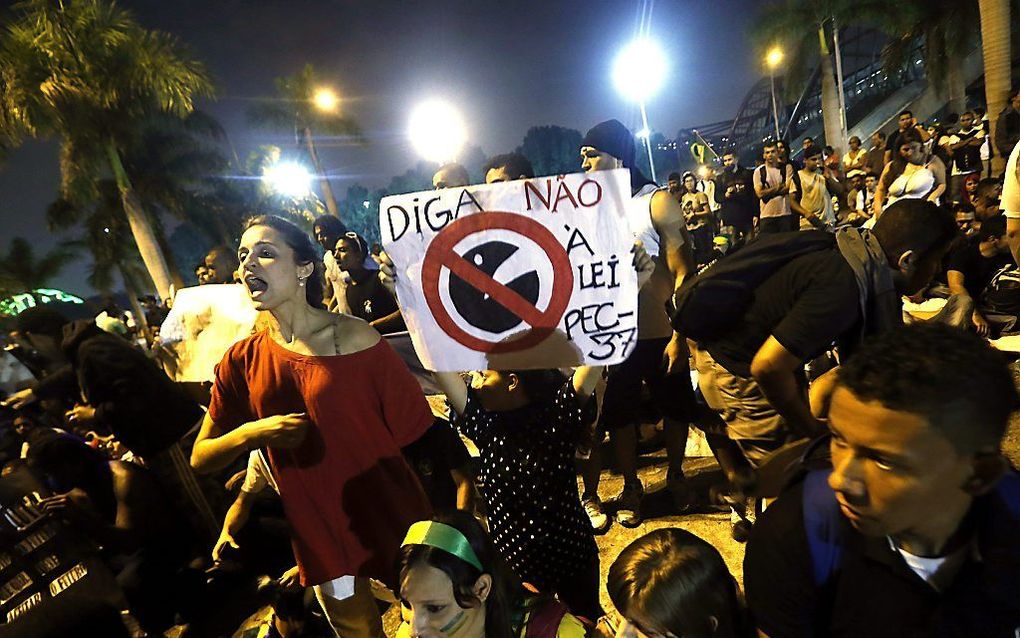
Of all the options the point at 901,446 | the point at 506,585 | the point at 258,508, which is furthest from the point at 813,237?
the point at 258,508

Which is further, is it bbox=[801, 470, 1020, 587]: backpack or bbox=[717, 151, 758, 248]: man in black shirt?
bbox=[717, 151, 758, 248]: man in black shirt

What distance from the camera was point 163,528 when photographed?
134 inches

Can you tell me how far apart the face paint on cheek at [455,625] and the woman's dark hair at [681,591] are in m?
0.49

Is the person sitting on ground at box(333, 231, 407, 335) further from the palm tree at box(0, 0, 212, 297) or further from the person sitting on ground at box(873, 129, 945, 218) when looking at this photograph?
the palm tree at box(0, 0, 212, 297)

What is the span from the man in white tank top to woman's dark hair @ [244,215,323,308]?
1713 mm

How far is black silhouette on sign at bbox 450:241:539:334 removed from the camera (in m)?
2.03

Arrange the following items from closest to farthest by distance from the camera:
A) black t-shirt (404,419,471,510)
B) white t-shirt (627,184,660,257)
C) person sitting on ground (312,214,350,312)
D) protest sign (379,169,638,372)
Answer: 1. protest sign (379,169,638,372)
2. black t-shirt (404,419,471,510)
3. white t-shirt (627,184,660,257)
4. person sitting on ground (312,214,350,312)

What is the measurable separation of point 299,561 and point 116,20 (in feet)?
65.5

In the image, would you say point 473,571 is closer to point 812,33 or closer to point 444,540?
point 444,540

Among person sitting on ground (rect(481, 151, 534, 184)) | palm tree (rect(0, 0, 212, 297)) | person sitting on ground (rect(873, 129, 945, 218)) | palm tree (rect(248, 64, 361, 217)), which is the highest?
palm tree (rect(248, 64, 361, 217))

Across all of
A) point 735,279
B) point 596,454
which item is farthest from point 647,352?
point 735,279

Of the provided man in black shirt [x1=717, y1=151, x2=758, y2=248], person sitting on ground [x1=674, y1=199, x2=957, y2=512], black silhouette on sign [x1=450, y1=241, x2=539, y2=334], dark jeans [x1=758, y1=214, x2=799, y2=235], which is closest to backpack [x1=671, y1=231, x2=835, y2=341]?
person sitting on ground [x1=674, y1=199, x2=957, y2=512]

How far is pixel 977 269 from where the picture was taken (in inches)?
173

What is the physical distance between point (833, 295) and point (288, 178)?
3549cm
